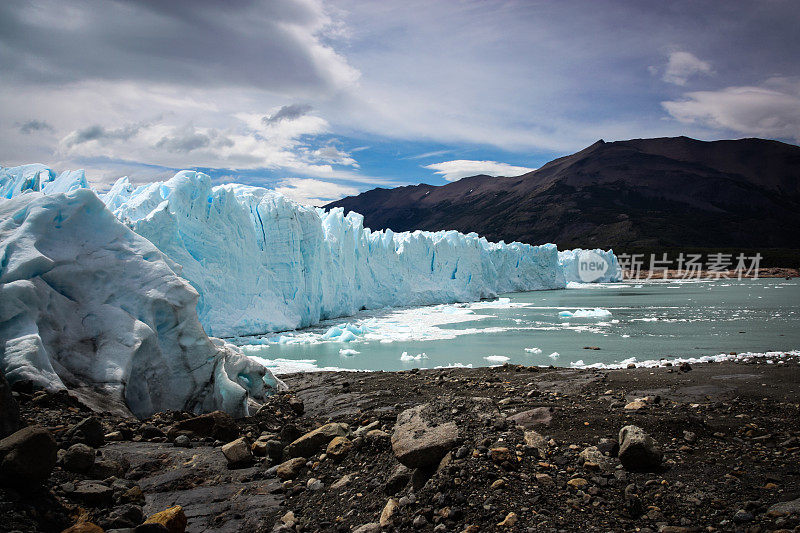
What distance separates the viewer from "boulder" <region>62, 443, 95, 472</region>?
2734 millimetres

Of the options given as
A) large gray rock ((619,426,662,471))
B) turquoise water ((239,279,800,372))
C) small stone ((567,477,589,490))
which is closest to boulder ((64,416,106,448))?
small stone ((567,477,589,490))

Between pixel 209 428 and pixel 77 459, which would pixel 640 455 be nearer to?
pixel 77 459

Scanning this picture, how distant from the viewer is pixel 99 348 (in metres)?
4.57

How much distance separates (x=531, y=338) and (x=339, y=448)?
424 inches

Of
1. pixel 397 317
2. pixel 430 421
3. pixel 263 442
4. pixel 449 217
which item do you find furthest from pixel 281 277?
pixel 449 217

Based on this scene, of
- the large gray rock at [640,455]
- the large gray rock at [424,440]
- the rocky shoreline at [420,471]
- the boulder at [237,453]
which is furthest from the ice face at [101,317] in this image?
the large gray rock at [640,455]

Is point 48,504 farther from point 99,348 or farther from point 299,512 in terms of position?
point 99,348

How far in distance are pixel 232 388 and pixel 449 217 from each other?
449ft

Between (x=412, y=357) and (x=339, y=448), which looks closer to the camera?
(x=339, y=448)

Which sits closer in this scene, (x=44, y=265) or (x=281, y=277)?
(x=44, y=265)

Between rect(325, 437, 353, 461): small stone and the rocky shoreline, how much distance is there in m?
0.01

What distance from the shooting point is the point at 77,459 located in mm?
2756
